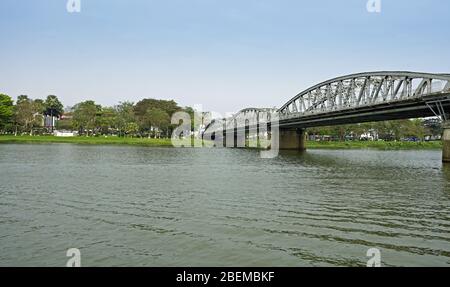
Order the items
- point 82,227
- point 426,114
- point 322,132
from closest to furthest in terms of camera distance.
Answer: point 82,227
point 426,114
point 322,132

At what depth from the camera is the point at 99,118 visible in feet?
474

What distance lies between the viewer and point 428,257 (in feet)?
40.3

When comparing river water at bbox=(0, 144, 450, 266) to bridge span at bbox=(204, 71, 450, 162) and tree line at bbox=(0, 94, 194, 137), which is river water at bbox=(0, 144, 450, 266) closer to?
bridge span at bbox=(204, 71, 450, 162)

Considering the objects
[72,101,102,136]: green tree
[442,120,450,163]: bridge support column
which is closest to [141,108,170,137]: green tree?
[72,101,102,136]: green tree

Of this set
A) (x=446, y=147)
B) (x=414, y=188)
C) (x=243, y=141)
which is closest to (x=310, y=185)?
(x=414, y=188)

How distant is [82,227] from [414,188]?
72.3ft

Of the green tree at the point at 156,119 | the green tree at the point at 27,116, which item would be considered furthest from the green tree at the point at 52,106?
the green tree at the point at 156,119

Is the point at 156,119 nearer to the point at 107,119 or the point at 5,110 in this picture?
the point at 107,119

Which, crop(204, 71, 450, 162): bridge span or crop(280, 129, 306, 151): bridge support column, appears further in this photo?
crop(280, 129, 306, 151): bridge support column

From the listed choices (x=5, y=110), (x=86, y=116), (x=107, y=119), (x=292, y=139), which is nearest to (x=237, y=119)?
(x=292, y=139)

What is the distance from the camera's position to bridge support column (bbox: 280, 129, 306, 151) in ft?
351

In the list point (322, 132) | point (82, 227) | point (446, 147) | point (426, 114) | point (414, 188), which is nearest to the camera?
point (82, 227)

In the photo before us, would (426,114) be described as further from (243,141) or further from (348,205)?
(243,141)

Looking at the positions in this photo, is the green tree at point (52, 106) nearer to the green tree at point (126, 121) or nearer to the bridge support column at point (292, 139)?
the green tree at point (126, 121)
